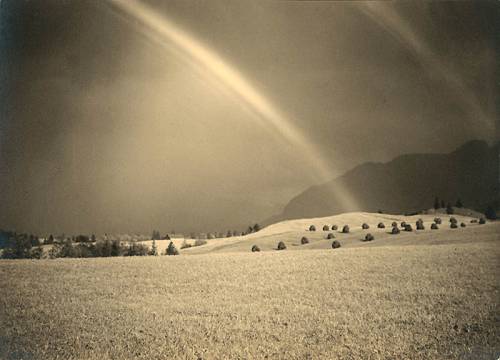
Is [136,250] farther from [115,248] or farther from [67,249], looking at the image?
[67,249]

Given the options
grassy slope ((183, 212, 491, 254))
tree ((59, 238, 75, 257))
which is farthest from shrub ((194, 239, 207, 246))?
tree ((59, 238, 75, 257))

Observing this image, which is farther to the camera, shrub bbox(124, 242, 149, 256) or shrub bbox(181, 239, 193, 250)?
shrub bbox(181, 239, 193, 250)

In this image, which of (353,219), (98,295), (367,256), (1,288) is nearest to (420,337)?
(367,256)

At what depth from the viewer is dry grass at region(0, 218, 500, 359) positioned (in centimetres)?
764

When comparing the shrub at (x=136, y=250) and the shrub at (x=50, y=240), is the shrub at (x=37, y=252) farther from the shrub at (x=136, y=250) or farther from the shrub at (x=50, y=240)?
the shrub at (x=136, y=250)

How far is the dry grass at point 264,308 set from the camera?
764 cm

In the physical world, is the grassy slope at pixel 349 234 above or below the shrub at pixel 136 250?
above

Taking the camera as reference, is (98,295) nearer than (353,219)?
Yes

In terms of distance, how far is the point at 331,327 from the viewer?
8055mm

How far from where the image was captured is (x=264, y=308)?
949 centimetres

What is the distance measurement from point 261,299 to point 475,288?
528 centimetres

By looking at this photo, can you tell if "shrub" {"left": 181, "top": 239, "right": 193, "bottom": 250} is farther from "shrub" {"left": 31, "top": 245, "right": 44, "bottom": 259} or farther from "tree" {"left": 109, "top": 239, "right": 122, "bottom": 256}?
"shrub" {"left": 31, "top": 245, "right": 44, "bottom": 259}

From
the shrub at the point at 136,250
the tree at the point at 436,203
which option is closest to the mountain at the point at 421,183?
→ the tree at the point at 436,203

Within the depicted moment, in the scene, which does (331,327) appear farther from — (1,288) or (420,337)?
(1,288)
